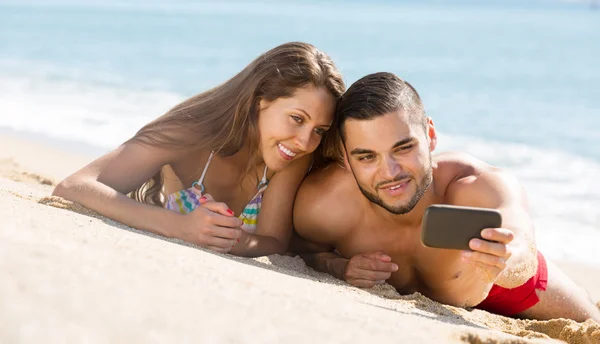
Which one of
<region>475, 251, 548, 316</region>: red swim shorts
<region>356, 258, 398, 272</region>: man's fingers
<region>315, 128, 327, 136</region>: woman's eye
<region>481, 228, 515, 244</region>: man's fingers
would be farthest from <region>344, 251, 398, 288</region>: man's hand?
<region>481, 228, 515, 244</region>: man's fingers

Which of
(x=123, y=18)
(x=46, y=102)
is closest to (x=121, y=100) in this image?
(x=46, y=102)

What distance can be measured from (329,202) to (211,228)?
82cm

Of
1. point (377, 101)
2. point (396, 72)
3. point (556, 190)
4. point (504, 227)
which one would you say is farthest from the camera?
point (396, 72)

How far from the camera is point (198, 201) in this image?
4668mm

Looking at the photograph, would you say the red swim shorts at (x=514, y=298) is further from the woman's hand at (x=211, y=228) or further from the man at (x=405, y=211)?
the woman's hand at (x=211, y=228)

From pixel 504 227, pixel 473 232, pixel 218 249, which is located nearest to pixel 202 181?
pixel 218 249

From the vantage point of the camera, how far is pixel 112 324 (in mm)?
2105

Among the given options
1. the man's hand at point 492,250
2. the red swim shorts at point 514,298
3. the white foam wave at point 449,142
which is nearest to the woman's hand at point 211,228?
the man's hand at point 492,250

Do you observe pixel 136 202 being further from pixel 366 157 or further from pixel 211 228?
pixel 366 157

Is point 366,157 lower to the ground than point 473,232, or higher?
higher

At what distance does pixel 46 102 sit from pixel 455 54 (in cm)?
1272

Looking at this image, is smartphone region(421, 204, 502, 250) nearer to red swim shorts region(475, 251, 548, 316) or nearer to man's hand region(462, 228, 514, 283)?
man's hand region(462, 228, 514, 283)

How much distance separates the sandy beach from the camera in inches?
82.9

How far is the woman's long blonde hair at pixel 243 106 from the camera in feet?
14.4
